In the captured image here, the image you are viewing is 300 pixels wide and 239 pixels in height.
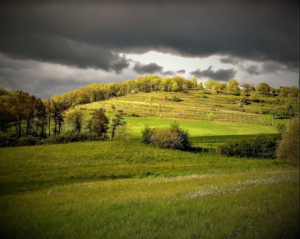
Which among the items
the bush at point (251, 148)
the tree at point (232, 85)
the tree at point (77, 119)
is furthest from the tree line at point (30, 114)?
the bush at point (251, 148)

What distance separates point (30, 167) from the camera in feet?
36.5

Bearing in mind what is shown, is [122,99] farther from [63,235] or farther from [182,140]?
[63,235]

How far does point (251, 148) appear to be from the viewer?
29.6 metres

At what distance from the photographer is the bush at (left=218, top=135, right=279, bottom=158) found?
28625 mm

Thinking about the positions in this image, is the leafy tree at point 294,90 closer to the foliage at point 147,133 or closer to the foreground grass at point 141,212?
the foreground grass at point 141,212

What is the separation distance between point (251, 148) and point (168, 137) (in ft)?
45.1

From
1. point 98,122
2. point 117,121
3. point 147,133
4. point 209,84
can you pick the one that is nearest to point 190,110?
point 209,84

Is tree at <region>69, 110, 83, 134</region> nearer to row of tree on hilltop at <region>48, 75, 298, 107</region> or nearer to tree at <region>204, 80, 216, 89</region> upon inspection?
row of tree on hilltop at <region>48, 75, 298, 107</region>

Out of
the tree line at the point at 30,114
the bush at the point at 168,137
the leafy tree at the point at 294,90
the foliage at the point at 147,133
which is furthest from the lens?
the bush at the point at 168,137

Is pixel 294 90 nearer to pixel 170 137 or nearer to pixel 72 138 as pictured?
pixel 170 137

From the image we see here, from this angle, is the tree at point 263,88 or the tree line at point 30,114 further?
the tree at point 263,88

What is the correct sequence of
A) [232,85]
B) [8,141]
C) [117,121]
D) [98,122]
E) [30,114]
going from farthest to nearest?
[232,85] → [117,121] → [98,122] → [30,114] → [8,141]

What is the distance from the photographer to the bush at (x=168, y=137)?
2505cm

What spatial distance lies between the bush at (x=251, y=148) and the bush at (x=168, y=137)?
736cm
